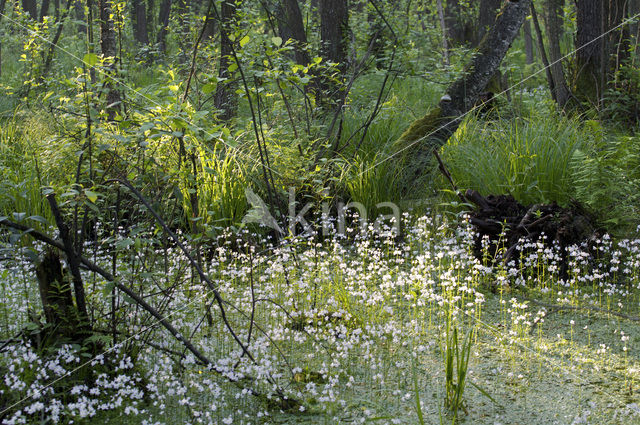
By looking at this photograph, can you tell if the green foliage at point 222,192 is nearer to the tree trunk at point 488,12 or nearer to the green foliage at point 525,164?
the green foliage at point 525,164


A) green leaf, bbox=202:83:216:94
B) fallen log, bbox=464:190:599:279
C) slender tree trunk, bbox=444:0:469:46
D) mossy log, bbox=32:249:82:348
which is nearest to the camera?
mossy log, bbox=32:249:82:348

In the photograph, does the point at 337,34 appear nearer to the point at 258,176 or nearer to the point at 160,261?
the point at 258,176

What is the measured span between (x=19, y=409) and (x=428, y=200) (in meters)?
4.04

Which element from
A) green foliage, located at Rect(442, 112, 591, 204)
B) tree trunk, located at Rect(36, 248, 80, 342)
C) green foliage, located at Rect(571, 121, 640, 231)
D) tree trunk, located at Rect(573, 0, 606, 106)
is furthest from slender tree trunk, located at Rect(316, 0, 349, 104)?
tree trunk, located at Rect(36, 248, 80, 342)

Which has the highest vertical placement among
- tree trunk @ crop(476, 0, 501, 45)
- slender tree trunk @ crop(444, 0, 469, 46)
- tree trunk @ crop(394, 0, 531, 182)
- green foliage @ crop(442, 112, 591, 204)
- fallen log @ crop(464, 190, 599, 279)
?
slender tree trunk @ crop(444, 0, 469, 46)

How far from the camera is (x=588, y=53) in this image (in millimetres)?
7738

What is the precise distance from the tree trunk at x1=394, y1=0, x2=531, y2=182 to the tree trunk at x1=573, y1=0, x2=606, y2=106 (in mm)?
2076

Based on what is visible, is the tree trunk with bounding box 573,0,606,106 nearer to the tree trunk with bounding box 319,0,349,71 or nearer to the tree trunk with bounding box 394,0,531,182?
A: the tree trunk with bounding box 394,0,531,182

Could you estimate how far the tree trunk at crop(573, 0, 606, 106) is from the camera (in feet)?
25.3

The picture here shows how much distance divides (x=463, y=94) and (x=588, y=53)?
2.61 meters

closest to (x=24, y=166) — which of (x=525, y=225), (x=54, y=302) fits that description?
(x=54, y=302)

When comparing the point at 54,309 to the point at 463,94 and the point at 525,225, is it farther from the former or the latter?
the point at 463,94

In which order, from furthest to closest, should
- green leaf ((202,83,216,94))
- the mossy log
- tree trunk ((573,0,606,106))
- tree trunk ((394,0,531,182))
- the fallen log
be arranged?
tree trunk ((573,0,606,106)) → tree trunk ((394,0,531,182)) → the fallen log → green leaf ((202,83,216,94)) → the mossy log

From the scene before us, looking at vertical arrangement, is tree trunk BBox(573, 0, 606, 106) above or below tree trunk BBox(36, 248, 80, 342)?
above
